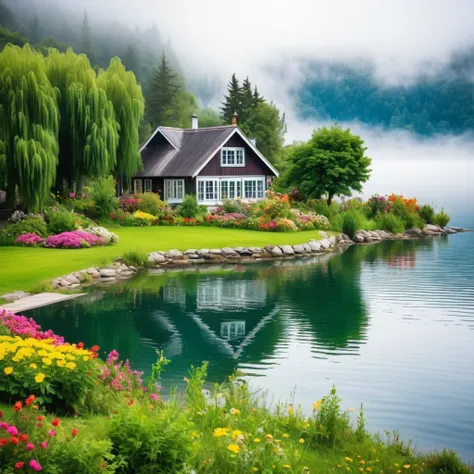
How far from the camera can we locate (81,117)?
120 ft

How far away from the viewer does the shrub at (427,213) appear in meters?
50.0

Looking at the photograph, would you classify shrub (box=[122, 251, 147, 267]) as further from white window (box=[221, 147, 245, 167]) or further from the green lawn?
white window (box=[221, 147, 245, 167])

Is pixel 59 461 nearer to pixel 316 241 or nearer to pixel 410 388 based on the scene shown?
pixel 410 388

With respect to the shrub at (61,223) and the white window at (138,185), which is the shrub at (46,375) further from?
Result: the white window at (138,185)

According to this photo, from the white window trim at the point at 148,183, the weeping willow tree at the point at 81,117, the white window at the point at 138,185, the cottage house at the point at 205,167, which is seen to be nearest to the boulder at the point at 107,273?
the weeping willow tree at the point at 81,117

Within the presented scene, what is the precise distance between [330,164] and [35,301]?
29141mm

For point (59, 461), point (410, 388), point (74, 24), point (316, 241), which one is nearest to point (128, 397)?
point (59, 461)

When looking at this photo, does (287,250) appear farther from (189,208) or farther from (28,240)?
(28,240)

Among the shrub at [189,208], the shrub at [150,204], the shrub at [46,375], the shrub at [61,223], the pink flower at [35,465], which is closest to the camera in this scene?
the pink flower at [35,465]

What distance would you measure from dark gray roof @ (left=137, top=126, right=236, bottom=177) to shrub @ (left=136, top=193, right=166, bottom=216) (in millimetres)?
3378

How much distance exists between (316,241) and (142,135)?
48.5 metres

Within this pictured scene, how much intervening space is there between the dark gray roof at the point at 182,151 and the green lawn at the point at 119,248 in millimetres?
8661

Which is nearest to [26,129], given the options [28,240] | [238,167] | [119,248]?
[28,240]

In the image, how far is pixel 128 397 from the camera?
9.42 metres
